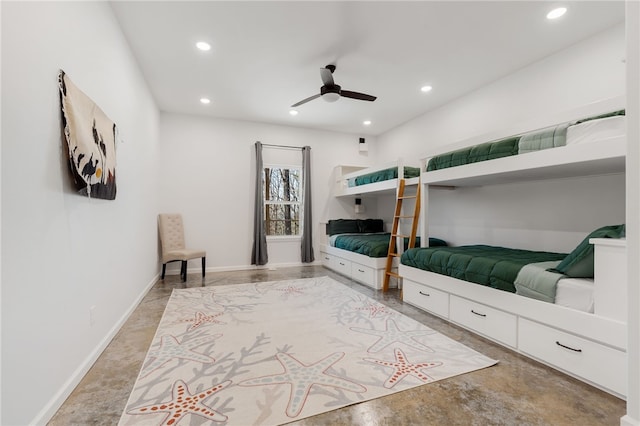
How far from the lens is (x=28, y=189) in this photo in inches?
50.8

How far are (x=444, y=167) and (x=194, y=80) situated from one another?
10.8 feet

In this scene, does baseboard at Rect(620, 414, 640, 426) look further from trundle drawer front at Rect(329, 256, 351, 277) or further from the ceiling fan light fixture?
trundle drawer front at Rect(329, 256, 351, 277)

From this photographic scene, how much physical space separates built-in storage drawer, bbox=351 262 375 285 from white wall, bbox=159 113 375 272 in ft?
5.22

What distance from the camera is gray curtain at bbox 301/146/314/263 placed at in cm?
557

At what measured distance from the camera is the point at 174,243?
4.61m

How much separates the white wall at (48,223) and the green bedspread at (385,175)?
3217mm

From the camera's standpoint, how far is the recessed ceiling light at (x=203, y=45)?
2.90 meters

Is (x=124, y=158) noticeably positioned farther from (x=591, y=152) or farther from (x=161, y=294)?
(x=591, y=152)

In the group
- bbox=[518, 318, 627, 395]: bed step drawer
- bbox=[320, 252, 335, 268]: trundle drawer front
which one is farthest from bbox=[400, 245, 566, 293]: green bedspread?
bbox=[320, 252, 335, 268]: trundle drawer front

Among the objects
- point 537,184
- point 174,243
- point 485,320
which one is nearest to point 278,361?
point 485,320

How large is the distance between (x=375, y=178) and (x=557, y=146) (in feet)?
8.18

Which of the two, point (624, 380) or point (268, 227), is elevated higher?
point (268, 227)


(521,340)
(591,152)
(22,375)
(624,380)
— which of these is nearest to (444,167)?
(591,152)

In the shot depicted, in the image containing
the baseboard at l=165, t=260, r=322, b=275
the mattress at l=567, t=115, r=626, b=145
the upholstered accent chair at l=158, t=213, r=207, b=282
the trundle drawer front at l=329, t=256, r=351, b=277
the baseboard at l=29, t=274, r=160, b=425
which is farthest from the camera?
the baseboard at l=165, t=260, r=322, b=275
